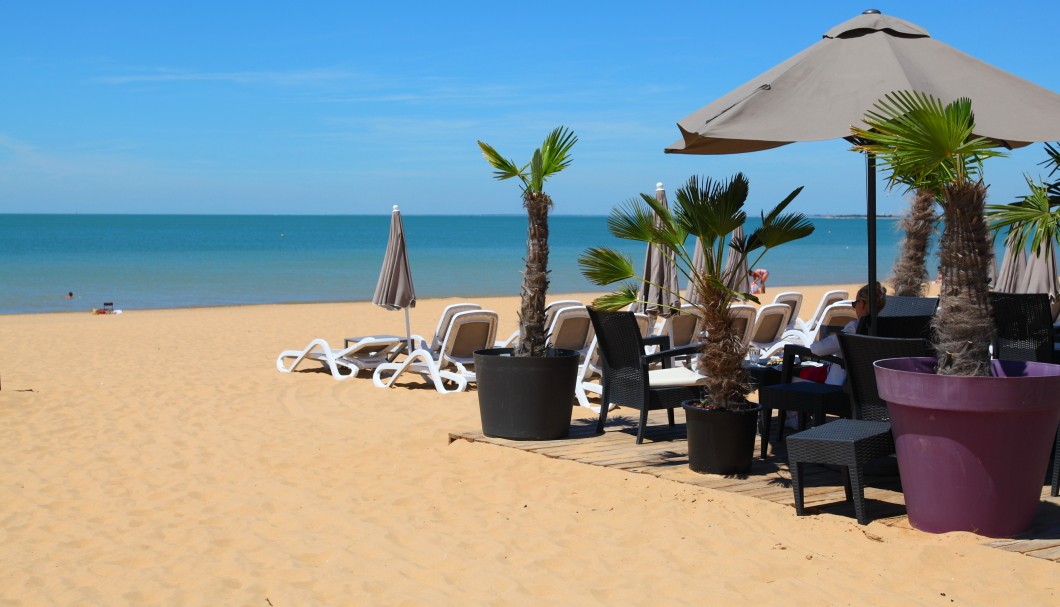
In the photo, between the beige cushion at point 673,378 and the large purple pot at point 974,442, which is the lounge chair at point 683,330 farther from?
the large purple pot at point 974,442

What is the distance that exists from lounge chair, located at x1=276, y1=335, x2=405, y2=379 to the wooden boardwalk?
335 centimetres

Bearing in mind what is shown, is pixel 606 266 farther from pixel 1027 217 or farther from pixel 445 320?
pixel 445 320

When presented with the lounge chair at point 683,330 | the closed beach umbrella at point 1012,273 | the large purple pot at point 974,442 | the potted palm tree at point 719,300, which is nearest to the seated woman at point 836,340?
the potted palm tree at point 719,300

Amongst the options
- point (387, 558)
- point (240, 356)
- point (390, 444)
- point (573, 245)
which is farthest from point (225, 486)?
point (573, 245)

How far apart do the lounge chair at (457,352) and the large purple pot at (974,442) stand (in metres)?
5.02

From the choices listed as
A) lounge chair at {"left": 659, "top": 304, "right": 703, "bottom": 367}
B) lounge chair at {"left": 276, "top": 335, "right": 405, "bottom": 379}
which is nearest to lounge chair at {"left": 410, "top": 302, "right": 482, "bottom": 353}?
lounge chair at {"left": 276, "top": 335, "right": 405, "bottom": 379}

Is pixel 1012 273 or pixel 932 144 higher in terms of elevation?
pixel 932 144

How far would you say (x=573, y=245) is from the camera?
7344cm

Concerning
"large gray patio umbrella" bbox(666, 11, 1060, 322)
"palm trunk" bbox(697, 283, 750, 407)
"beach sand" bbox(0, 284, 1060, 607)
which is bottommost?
"beach sand" bbox(0, 284, 1060, 607)

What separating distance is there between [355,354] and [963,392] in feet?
23.5

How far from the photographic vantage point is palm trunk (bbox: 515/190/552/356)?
630 cm

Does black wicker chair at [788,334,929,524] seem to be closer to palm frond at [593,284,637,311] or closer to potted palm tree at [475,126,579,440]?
palm frond at [593,284,637,311]

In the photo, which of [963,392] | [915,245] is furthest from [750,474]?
[915,245]

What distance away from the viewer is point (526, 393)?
20.5 ft
